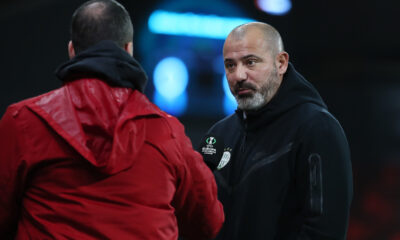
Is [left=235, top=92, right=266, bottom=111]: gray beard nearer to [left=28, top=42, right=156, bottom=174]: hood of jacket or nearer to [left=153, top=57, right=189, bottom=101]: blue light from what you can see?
[left=28, top=42, right=156, bottom=174]: hood of jacket

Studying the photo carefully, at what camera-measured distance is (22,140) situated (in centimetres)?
135

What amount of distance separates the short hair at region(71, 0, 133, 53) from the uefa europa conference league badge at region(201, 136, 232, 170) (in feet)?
2.41

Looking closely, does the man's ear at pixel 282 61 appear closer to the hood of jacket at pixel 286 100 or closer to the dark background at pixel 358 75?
the hood of jacket at pixel 286 100

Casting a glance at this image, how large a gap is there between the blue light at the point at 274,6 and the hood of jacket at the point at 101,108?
14.3 feet

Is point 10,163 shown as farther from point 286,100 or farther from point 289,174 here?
point 286,100

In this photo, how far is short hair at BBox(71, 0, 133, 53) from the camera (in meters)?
1.51

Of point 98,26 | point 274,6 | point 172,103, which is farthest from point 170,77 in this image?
point 98,26

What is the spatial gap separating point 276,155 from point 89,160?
0.93m

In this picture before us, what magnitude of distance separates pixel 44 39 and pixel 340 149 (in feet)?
10.5

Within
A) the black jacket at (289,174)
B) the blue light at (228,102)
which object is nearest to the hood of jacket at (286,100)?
the black jacket at (289,174)

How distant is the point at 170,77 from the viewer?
517 cm

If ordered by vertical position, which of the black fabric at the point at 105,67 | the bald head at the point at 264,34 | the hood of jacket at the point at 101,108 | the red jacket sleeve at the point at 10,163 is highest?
the bald head at the point at 264,34

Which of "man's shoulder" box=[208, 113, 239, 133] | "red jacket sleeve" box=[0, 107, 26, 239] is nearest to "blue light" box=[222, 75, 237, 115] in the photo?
"man's shoulder" box=[208, 113, 239, 133]

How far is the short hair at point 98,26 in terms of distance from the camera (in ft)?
4.95
